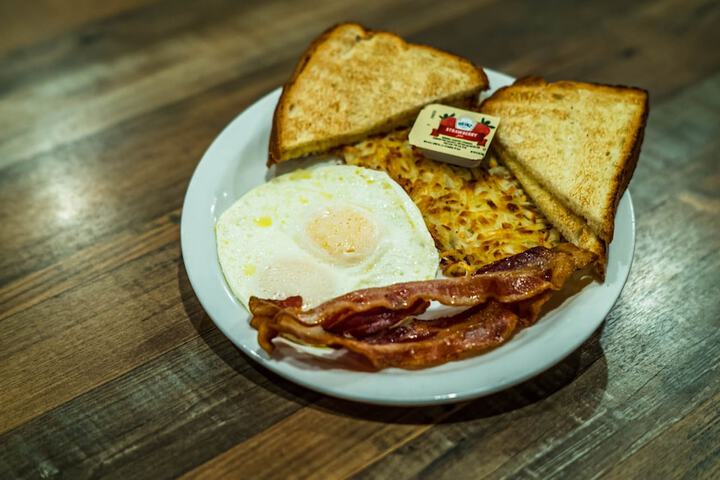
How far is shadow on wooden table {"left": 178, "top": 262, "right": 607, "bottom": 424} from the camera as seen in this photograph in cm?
186

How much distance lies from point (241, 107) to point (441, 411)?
1814 mm

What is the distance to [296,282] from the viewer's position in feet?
6.73

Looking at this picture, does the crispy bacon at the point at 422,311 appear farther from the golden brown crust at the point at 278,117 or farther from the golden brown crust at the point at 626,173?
the golden brown crust at the point at 278,117

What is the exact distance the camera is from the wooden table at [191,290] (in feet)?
5.91

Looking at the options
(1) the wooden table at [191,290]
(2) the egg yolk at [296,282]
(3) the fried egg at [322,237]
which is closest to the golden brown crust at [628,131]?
(1) the wooden table at [191,290]

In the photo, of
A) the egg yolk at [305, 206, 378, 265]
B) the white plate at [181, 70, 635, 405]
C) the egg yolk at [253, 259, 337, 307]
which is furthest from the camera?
the egg yolk at [305, 206, 378, 265]

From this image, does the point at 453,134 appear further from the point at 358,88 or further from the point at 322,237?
the point at 322,237

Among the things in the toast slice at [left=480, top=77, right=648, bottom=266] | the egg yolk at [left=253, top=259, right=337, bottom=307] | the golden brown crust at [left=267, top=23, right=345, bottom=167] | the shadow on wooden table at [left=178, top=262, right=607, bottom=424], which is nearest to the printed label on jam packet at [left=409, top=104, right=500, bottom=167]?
the toast slice at [left=480, top=77, right=648, bottom=266]

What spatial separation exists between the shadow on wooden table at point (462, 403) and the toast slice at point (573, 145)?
411mm

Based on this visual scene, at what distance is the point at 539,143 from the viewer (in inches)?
97.2

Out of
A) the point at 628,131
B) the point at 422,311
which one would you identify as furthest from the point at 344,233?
the point at 628,131

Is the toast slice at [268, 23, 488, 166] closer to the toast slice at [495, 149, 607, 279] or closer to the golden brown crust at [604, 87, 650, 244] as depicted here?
the toast slice at [495, 149, 607, 279]

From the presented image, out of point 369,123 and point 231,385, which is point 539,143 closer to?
point 369,123

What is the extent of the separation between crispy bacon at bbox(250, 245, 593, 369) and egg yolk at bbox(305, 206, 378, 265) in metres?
0.23
